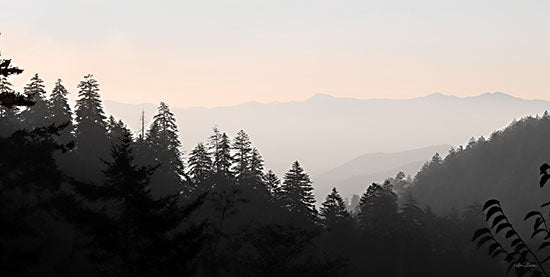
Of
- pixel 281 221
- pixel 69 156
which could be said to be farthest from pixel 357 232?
pixel 69 156

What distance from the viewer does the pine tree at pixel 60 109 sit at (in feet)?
232

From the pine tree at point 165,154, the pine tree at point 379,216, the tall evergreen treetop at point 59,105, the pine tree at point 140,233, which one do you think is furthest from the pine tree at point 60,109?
the pine tree at point 140,233

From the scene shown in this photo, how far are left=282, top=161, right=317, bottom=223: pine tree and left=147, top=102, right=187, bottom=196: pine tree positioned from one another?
14276 mm

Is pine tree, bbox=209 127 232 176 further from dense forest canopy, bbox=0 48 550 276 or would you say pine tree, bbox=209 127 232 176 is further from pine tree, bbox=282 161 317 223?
pine tree, bbox=282 161 317 223

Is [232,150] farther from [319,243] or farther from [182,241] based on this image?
[182,241]

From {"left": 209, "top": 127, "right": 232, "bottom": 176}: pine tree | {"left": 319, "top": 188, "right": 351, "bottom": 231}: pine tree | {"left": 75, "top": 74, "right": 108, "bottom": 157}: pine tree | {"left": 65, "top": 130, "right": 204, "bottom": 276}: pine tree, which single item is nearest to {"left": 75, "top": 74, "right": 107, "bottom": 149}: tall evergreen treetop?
{"left": 75, "top": 74, "right": 108, "bottom": 157}: pine tree

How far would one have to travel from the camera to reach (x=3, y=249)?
69.8ft

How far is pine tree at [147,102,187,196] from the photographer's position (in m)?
70.6

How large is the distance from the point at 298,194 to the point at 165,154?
2026cm

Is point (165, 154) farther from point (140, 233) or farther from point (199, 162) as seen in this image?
point (140, 233)

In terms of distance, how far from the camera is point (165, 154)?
75.5 metres

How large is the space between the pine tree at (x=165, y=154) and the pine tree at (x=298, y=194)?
562 inches

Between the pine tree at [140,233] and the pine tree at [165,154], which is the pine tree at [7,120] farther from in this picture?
the pine tree at [140,233]

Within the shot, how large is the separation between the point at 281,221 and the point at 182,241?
158 feet
